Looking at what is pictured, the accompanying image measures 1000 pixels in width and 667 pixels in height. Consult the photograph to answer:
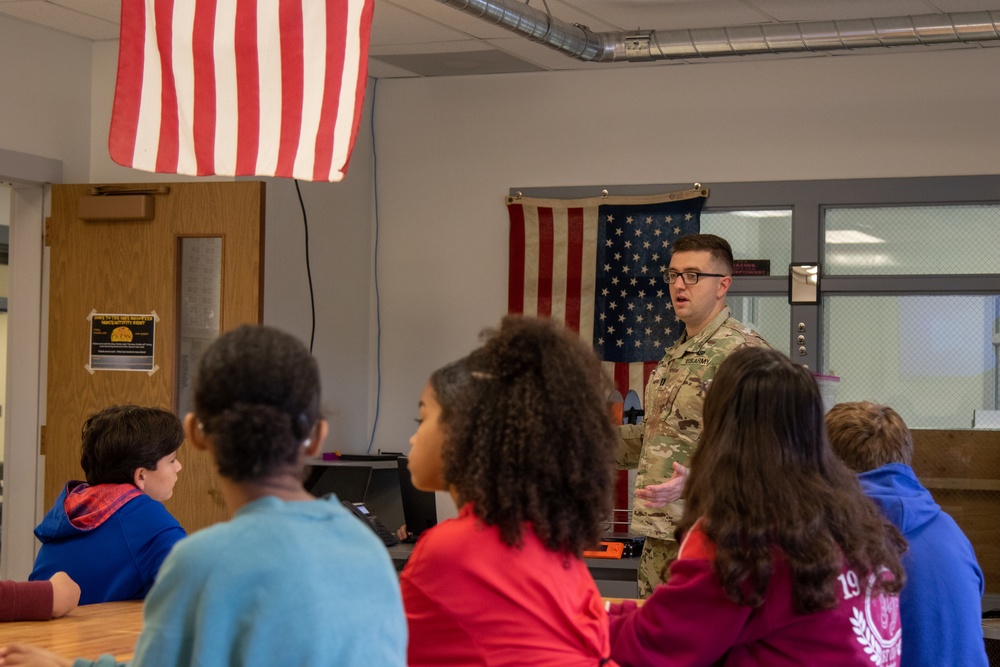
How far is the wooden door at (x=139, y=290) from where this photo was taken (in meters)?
→ 4.60

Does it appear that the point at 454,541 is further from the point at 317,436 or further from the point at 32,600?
the point at 32,600

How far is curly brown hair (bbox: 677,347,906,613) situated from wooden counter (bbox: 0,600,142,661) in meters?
0.98

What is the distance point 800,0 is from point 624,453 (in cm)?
203

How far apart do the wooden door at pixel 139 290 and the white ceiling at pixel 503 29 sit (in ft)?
2.29

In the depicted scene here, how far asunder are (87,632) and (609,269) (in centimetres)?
376

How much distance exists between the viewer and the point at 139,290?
15.4ft

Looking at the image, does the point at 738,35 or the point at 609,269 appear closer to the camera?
the point at 738,35

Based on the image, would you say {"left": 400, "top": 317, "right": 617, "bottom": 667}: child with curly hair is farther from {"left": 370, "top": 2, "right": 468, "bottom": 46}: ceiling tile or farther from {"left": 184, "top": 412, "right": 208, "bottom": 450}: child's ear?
{"left": 370, "top": 2, "right": 468, "bottom": 46}: ceiling tile

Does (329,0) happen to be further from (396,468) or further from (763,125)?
(763,125)

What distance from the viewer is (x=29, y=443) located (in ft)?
16.0

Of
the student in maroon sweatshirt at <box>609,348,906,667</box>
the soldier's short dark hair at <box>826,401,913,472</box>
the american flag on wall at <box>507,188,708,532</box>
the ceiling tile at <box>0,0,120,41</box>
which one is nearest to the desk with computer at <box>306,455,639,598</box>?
the american flag on wall at <box>507,188,708,532</box>

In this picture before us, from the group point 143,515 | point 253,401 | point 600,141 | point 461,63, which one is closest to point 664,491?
→ point 143,515

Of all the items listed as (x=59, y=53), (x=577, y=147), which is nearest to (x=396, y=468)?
(x=577, y=147)

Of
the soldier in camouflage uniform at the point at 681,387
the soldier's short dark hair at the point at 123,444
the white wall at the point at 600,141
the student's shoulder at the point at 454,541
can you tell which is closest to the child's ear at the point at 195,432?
the student's shoulder at the point at 454,541
